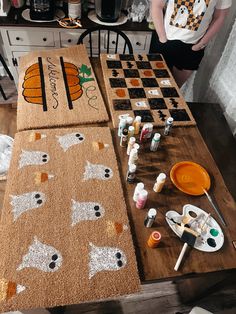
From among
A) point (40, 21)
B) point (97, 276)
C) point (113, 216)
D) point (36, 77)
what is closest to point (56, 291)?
point (97, 276)

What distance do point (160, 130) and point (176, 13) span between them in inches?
31.6

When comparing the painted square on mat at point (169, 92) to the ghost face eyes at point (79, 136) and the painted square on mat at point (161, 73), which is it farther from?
the ghost face eyes at point (79, 136)

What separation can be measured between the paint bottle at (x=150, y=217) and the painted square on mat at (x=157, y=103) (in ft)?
2.25

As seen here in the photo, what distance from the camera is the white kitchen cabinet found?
2068 mm

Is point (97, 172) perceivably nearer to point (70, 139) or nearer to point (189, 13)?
point (70, 139)

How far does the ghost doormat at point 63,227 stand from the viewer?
0.78 meters

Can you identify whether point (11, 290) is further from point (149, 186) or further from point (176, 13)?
point (176, 13)

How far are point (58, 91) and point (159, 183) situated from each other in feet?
2.74

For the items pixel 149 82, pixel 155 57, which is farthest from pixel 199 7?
pixel 149 82

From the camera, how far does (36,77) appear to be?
1.51m

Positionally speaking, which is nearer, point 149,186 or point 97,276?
point 97,276

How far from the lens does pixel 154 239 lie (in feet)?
2.83

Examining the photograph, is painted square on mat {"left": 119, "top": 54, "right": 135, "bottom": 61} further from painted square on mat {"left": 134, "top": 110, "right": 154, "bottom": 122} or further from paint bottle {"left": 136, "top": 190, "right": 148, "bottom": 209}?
paint bottle {"left": 136, "top": 190, "right": 148, "bottom": 209}

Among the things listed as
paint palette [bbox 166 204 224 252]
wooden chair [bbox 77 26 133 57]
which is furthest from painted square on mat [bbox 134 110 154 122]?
wooden chair [bbox 77 26 133 57]
